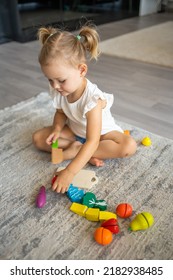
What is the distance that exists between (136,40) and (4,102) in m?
1.64

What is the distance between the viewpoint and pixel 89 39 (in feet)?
2.50

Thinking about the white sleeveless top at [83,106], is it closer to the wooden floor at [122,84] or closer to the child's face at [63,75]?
the child's face at [63,75]

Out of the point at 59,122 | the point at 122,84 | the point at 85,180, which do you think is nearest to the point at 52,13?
the point at 122,84

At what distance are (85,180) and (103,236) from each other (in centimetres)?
23

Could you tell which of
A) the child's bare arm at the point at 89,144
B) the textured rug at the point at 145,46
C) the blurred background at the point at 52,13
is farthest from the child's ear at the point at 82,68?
the blurred background at the point at 52,13

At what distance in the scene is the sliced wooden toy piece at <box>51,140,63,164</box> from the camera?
0.93 meters

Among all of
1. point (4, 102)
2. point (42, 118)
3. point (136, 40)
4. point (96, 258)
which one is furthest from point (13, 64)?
point (96, 258)

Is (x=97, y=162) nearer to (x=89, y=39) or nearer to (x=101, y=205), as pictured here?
(x=101, y=205)

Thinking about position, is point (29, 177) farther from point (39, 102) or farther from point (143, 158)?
point (39, 102)

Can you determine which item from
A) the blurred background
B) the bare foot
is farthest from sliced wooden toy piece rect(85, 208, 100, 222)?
the blurred background

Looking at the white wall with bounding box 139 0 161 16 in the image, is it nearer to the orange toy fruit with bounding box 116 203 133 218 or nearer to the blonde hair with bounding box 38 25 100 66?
the blonde hair with bounding box 38 25 100 66

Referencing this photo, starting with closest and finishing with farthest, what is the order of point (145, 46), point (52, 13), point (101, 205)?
point (101, 205) < point (145, 46) < point (52, 13)

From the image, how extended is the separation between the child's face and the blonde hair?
0.6 inches

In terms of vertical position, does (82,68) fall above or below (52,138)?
above
